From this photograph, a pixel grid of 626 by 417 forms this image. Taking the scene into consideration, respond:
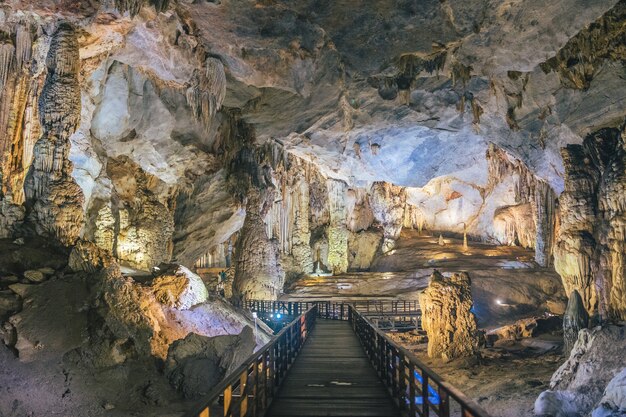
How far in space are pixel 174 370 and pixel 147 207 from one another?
1234cm

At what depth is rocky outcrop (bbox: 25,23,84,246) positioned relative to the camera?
1064cm

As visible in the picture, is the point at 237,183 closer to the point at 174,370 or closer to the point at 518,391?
the point at 174,370

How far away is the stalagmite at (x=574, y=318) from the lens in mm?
11633

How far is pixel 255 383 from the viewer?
16.0 feet

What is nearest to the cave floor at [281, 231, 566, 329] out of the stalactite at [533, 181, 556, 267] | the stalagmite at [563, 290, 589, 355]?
the stalactite at [533, 181, 556, 267]

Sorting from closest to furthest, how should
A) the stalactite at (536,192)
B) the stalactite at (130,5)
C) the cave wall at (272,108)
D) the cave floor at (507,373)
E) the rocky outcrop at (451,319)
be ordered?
the cave floor at (507,373)
the stalactite at (130,5)
the cave wall at (272,108)
the rocky outcrop at (451,319)
the stalactite at (536,192)

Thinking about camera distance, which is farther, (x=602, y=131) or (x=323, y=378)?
(x=602, y=131)

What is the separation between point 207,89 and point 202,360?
862cm

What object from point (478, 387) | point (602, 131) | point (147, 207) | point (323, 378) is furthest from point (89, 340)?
point (602, 131)

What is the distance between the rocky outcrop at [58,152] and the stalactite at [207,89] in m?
3.57

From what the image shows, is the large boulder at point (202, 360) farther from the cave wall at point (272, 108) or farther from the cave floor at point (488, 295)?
the cave floor at point (488, 295)

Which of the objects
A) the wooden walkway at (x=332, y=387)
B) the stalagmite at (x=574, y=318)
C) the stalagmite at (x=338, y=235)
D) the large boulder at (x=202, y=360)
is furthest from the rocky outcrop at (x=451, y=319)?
the stalagmite at (x=338, y=235)

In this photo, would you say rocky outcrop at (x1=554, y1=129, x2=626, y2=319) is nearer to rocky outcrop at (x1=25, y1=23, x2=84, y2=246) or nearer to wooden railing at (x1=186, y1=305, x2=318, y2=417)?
wooden railing at (x1=186, y1=305, x2=318, y2=417)

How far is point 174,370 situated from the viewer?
9.28m
